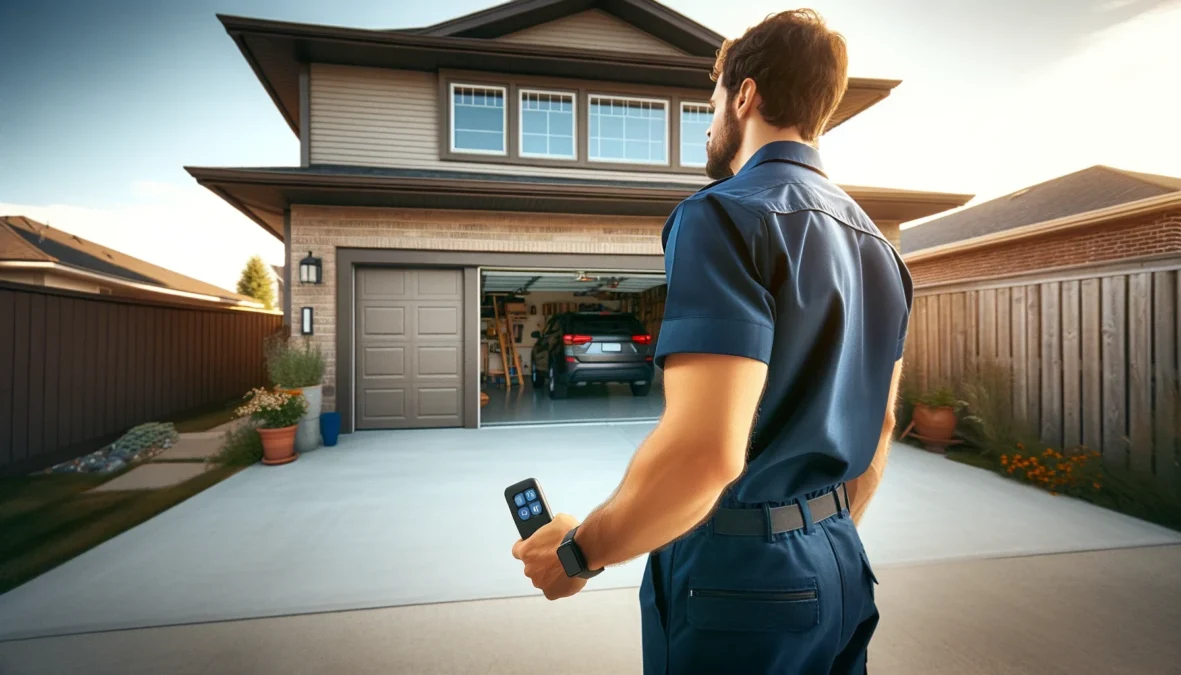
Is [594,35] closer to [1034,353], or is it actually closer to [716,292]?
[1034,353]

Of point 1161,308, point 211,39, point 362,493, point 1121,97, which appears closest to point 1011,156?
point 1121,97

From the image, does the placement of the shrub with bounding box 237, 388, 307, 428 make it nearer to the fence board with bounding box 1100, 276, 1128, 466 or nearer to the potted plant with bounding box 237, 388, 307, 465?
the potted plant with bounding box 237, 388, 307, 465

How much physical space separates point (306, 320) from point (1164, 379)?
29.8 feet

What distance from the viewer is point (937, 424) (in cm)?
605

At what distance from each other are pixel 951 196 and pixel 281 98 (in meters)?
11.2

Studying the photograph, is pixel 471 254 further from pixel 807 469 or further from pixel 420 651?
pixel 807 469

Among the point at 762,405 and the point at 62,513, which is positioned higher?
the point at 762,405

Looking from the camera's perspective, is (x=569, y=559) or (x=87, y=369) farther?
Result: (x=87, y=369)

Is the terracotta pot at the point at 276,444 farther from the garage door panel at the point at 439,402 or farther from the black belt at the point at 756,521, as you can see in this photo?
the black belt at the point at 756,521

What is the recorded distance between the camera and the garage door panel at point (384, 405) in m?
7.46

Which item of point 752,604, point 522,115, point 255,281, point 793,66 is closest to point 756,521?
point 752,604

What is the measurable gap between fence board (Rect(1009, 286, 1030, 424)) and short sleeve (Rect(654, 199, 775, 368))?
6.40 meters

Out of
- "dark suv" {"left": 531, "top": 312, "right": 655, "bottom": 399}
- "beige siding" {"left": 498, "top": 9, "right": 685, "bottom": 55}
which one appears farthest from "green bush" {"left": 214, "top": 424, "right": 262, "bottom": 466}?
"beige siding" {"left": 498, "top": 9, "right": 685, "bottom": 55}

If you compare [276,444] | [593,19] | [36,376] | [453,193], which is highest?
[593,19]
